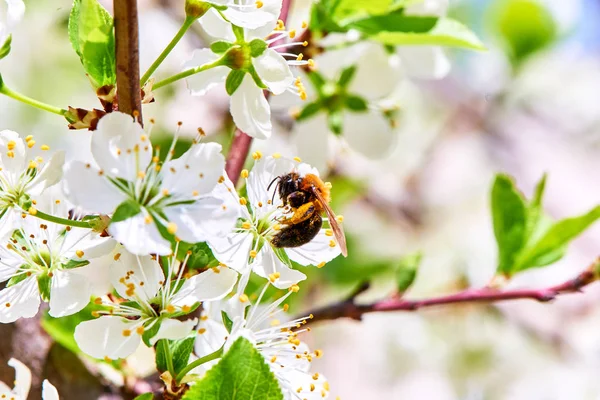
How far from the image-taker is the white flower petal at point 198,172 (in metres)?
0.44

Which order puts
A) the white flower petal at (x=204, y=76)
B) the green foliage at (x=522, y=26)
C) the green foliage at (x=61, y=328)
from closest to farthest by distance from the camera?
the white flower petal at (x=204, y=76) → the green foliage at (x=61, y=328) → the green foliage at (x=522, y=26)

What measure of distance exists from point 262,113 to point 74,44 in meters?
0.13

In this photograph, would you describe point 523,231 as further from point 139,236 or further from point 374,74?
point 139,236

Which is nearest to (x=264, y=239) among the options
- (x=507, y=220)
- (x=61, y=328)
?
(x=61, y=328)

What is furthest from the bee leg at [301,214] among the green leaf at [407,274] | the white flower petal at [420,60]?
the white flower petal at [420,60]

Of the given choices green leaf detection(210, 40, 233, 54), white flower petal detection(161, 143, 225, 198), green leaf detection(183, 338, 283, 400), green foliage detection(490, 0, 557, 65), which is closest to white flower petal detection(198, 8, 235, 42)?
green leaf detection(210, 40, 233, 54)

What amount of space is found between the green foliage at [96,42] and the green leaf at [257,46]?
0.10 metres

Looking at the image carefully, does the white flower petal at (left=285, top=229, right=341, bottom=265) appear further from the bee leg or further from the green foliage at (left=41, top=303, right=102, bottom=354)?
the green foliage at (left=41, top=303, right=102, bottom=354)

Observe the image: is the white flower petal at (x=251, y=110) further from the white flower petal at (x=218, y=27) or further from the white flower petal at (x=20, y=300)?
the white flower petal at (x=20, y=300)

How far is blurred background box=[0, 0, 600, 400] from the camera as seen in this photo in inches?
60.1

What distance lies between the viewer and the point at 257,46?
49cm

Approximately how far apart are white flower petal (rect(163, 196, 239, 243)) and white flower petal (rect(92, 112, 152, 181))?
0.03m

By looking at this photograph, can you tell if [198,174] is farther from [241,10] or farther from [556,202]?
[556,202]

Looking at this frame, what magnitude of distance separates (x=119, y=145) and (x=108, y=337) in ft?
0.44
